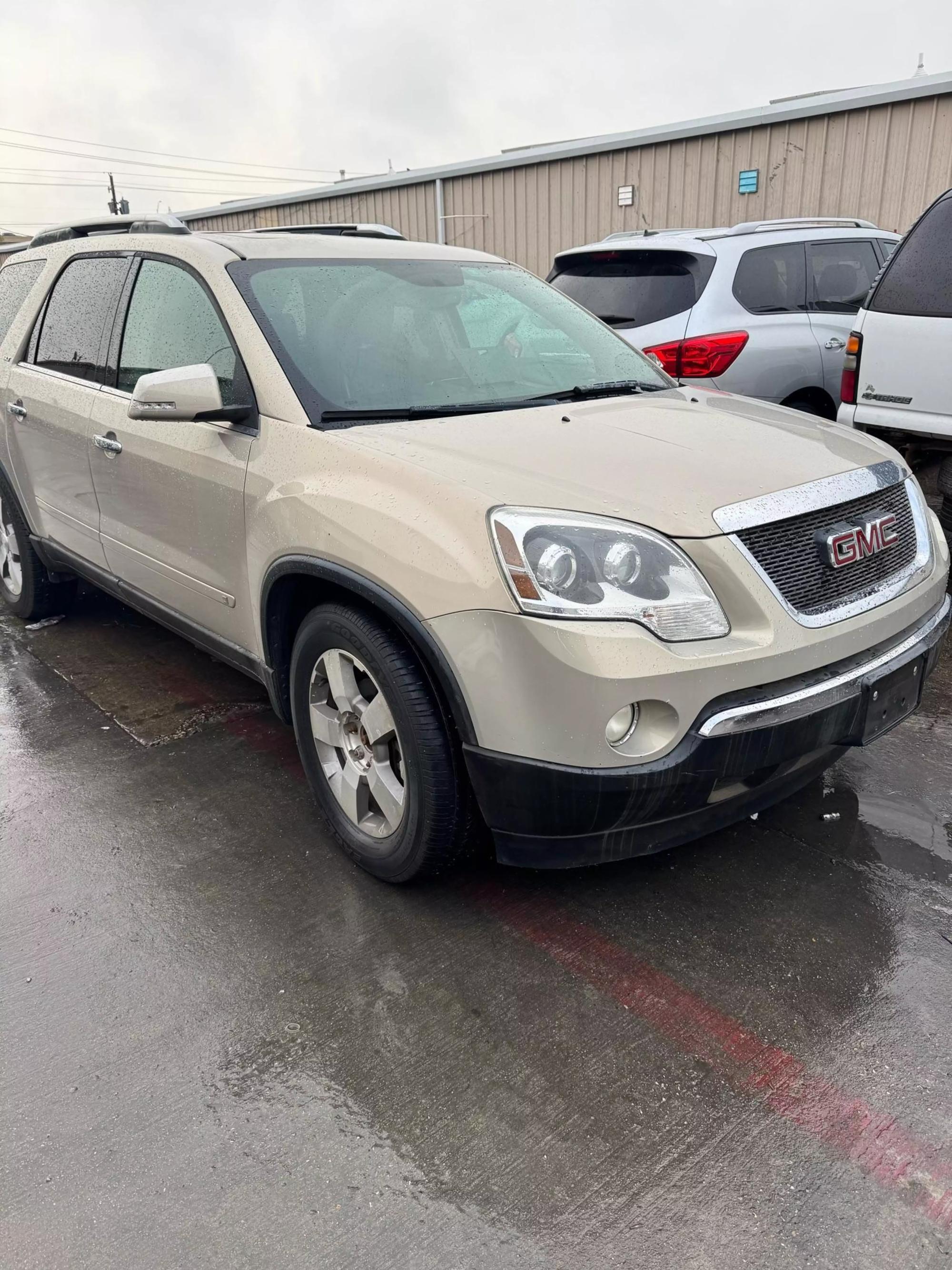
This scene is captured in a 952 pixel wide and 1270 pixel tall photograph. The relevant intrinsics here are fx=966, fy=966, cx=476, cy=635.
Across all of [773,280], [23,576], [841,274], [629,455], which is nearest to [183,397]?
[629,455]

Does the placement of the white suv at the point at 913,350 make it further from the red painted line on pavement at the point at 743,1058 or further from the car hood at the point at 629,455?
the red painted line on pavement at the point at 743,1058

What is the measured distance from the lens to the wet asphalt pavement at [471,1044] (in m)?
1.83

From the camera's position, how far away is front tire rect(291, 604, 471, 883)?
248 cm

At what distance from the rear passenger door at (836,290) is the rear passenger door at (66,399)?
4.51 m

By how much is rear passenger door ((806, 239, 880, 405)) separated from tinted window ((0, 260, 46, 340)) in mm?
4684

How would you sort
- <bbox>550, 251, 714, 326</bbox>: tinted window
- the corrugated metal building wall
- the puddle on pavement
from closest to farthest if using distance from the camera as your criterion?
1. the puddle on pavement
2. <bbox>550, 251, 714, 326</bbox>: tinted window
3. the corrugated metal building wall

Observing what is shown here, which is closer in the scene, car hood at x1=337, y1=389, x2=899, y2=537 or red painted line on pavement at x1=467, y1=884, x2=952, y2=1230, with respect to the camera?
red painted line on pavement at x1=467, y1=884, x2=952, y2=1230

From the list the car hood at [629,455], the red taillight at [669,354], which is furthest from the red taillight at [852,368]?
the car hood at [629,455]

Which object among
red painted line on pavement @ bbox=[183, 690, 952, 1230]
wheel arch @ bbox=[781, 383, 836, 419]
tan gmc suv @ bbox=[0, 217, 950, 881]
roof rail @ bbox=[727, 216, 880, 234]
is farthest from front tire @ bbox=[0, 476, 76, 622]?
roof rail @ bbox=[727, 216, 880, 234]

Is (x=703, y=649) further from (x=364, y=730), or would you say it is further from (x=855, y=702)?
(x=364, y=730)

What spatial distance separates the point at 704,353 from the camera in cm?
596

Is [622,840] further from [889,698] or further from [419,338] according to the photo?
[419,338]

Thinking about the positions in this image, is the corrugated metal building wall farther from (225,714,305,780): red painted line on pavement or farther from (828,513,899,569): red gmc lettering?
(225,714,305,780): red painted line on pavement

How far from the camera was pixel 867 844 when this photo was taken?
301 centimetres
